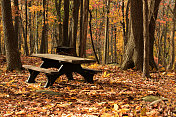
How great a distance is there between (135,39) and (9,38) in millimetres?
5248

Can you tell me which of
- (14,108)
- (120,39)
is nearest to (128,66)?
(14,108)

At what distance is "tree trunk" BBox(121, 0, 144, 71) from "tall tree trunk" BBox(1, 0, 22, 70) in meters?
4.74

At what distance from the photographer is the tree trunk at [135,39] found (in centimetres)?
808

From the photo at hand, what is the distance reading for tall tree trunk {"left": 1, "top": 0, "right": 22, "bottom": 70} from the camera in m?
7.70

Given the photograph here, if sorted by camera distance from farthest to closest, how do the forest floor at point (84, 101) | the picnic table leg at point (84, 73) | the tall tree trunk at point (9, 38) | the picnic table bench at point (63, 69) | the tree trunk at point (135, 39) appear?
1. the tree trunk at point (135, 39)
2. the tall tree trunk at point (9, 38)
3. the picnic table leg at point (84, 73)
4. the picnic table bench at point (63, 69)
5. the forest floor at point (84, 101)

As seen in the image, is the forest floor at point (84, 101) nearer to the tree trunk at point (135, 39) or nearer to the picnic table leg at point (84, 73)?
the picnic table leg at point (84, 73)

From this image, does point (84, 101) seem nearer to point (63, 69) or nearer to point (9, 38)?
point (63, 69)

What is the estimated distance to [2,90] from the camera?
4.99 metres

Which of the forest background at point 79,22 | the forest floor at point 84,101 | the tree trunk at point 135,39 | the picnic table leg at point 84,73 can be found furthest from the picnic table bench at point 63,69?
the tree trunk at point 135,39

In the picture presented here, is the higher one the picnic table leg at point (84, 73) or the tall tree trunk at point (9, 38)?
the tall tree trunk at point (9, 38)

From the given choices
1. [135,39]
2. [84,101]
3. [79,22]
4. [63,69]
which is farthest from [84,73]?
[79,22]

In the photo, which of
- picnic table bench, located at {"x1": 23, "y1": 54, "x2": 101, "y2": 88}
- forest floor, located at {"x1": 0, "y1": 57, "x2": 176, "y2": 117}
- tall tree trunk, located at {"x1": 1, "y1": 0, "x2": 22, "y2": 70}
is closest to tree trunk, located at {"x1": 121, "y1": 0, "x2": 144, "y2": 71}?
forest floor, located at {"x1": 0, "y1": 57, "x2": 176, "y2": 117}

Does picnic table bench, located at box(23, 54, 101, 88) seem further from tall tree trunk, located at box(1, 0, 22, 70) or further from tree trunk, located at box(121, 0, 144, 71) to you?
tree trunk, located at box(121, 0, 144, 71)

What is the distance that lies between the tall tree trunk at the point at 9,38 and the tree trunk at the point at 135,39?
4.74 m
